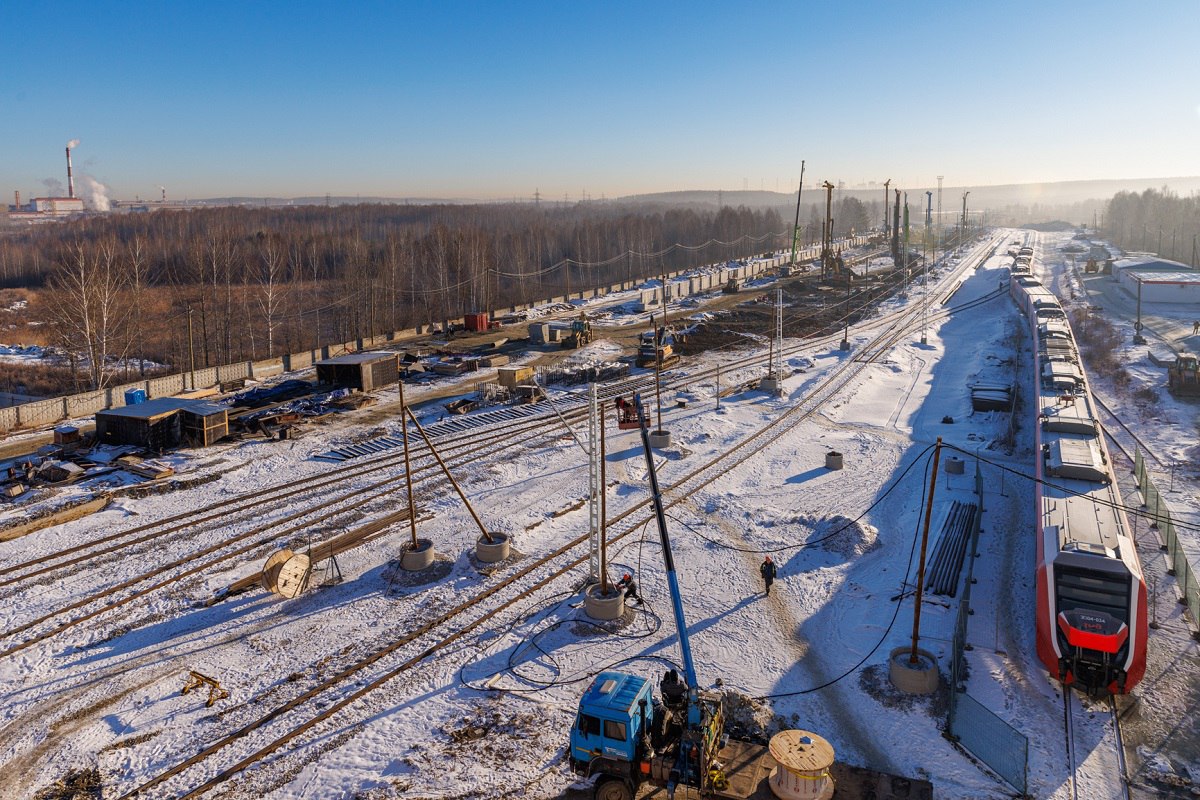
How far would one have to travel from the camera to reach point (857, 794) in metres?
11.9

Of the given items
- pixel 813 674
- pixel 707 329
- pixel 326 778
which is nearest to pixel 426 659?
pixel 326 778

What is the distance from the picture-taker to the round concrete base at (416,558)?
789 inches

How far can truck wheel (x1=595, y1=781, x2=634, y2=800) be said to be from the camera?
11.9m

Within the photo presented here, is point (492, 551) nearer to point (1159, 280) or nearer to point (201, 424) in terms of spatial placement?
point (201, 424)

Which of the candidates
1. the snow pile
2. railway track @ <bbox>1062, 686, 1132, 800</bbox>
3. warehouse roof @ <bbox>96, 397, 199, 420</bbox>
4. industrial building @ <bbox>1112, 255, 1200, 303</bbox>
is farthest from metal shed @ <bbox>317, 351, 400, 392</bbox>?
industrial building @ <bbox>1112, 255, 1200, 303</bbox>

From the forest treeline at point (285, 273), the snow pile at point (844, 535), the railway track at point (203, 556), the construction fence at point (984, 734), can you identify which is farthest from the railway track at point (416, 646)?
the forest treeline at point (285, 273)

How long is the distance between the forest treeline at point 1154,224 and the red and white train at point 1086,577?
Answer: 11444 cm

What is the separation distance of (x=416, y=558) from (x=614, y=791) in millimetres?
9749

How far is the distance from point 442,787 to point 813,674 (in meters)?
7.73

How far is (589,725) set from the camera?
12.0 metres

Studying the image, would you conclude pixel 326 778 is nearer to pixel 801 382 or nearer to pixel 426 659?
pixel 426 659

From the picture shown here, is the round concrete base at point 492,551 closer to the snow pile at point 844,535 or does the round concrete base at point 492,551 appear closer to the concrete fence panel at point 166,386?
the snow pile at point 844,535

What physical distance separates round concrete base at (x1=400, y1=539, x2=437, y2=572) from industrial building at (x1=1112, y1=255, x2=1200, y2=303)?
61.0 metres

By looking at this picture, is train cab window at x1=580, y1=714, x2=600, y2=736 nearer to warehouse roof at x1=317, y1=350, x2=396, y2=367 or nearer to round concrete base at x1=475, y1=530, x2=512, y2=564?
round concrete base at x1=475, y1=530, x2=512, y2=564
